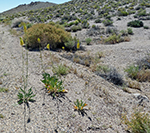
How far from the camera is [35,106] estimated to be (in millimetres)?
3092

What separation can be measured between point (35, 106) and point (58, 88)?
33.0 inches

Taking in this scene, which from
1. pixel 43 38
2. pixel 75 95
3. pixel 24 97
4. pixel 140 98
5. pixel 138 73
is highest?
pixel 43 38

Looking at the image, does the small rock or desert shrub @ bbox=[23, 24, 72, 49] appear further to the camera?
desert shrub @ bbox=[23, 24, 72, 49]

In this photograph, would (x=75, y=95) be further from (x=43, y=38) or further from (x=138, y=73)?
(x=43, y=38)

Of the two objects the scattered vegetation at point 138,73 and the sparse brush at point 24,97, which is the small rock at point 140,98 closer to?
the scattered vegetation at point 138,73

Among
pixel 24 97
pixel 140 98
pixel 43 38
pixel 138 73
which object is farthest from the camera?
pixel 43 38

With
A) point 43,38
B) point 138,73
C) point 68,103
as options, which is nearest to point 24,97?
point 68,103

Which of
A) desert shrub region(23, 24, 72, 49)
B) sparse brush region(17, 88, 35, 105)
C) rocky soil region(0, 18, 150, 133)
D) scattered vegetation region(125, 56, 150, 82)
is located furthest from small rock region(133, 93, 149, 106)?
desert shrub region(23, 24, 72, 49)

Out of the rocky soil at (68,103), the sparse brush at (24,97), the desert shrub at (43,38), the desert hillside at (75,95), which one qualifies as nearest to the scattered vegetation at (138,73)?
the desert hillside at (75,95)

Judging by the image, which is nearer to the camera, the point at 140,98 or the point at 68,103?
the point at 68,103

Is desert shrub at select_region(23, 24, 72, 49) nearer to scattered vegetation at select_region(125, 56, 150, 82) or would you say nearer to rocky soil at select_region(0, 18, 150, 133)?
rocky soil at select_region(0, 18, 150, 133)

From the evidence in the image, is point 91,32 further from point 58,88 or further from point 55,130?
point 55,130

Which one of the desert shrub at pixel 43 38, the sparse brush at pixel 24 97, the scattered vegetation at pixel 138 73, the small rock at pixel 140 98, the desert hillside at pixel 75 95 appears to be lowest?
the small rock at pixel 140 98

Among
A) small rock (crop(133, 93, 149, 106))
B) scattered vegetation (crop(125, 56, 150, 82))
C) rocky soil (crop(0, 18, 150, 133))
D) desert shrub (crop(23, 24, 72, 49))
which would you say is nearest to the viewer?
rocky soil (crop(0, 18, 150, 133))
